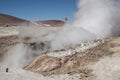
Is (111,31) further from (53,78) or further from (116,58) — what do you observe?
(53,78)

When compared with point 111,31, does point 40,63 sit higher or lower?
lower

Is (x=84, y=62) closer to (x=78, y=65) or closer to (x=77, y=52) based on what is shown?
(x=78, y=65)

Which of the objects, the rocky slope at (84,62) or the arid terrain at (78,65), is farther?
the rocky slope at (84,62)

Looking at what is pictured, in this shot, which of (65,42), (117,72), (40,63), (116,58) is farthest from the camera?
(65,42)

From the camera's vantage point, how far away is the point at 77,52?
11.7 meters

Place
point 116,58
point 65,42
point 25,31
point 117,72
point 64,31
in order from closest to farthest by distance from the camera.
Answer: point 117,72 < point 116,58 < point 65,42 < point 64,31 < point 25,31

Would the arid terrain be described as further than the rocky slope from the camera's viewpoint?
No

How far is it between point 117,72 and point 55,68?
2926 millimetres

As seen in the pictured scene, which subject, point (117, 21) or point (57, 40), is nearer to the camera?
point (57, 40)

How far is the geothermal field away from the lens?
938 centimetres

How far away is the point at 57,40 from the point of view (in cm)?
1462

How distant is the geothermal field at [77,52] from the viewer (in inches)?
369

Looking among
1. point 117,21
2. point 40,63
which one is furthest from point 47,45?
point 117,21

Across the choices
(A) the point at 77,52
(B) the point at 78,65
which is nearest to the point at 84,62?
(B) the point at 78,65
